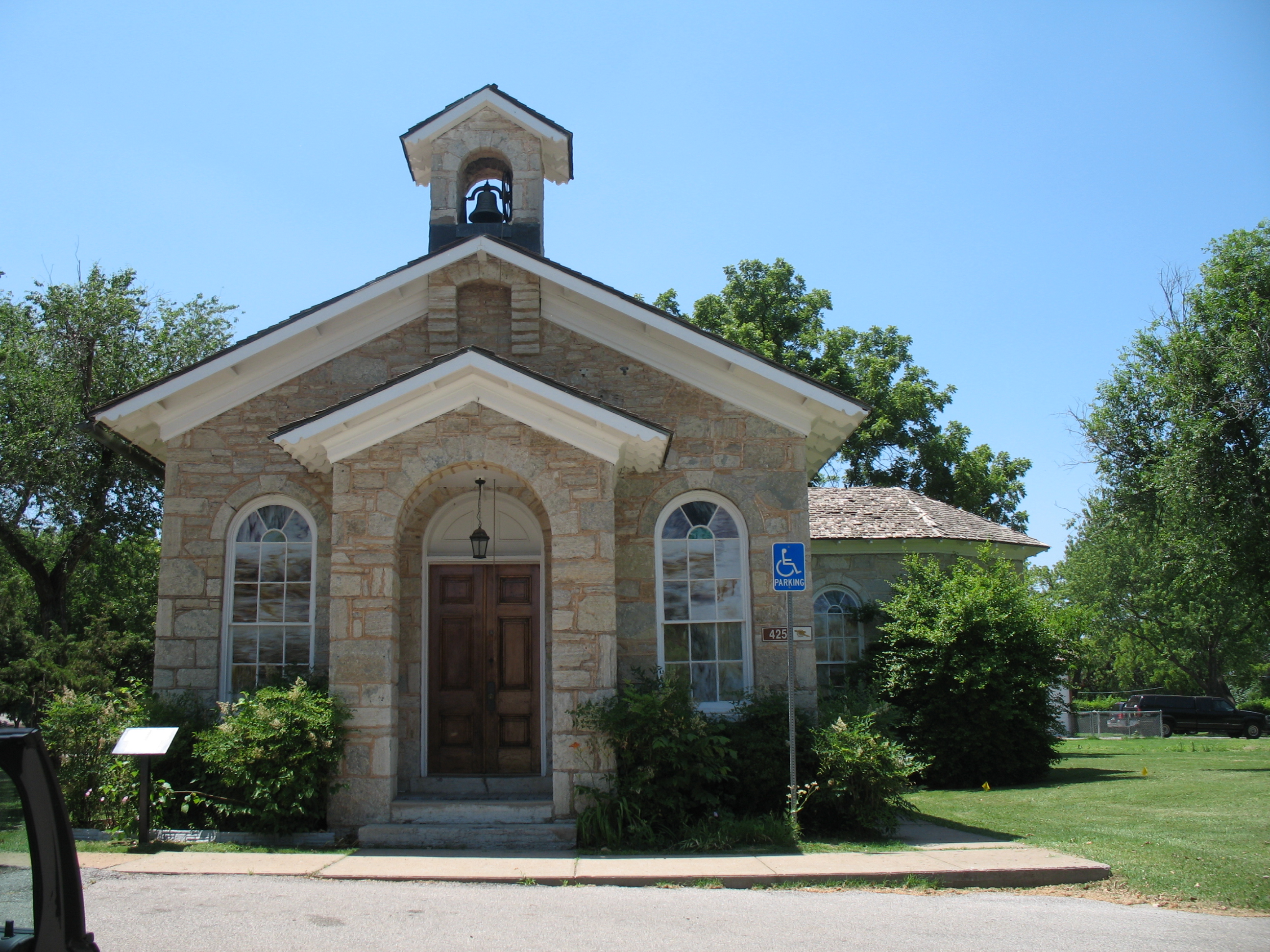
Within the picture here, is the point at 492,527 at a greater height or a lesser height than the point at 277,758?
greater

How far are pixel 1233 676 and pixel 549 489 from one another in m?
61.4

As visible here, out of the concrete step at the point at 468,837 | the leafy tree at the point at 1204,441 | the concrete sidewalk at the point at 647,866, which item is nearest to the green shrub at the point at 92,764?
the concrete sidewalk at the point at 647,866

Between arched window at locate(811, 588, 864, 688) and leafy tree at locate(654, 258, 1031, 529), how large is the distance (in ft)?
51.1

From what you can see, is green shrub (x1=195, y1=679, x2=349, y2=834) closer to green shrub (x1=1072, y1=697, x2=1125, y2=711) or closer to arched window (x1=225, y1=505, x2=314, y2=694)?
arched window (x1=225, y1=505, x2=314, y2=694)

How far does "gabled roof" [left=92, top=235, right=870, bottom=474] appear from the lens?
11.2 meters

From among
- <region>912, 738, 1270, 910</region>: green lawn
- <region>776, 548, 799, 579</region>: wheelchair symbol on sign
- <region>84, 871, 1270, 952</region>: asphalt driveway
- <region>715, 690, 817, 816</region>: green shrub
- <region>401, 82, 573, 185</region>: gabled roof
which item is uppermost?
<region>401, 82, 573, 185</region>: gabled roof

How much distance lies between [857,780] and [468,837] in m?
3.79

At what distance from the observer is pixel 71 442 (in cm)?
2119

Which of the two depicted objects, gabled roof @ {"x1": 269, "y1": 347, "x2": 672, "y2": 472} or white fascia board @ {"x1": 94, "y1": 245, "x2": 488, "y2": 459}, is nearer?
gabled roof @ {"x1": 269, "y1": 347, "x2": 672, "y2": 472}

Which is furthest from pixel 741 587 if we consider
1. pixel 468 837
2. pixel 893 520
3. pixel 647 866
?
pixel 893 520

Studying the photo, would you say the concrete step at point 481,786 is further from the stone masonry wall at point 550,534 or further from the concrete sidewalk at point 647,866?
the concrete sidewalk at point 647,866

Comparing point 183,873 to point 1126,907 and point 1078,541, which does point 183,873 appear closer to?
point 1126,907

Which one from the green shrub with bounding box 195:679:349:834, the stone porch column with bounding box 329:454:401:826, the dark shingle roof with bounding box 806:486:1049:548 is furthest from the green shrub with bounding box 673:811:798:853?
the dark shingle roof with bounding box 806:486:1049:548

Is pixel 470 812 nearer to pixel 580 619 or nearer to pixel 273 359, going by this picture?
pixel 580 619
